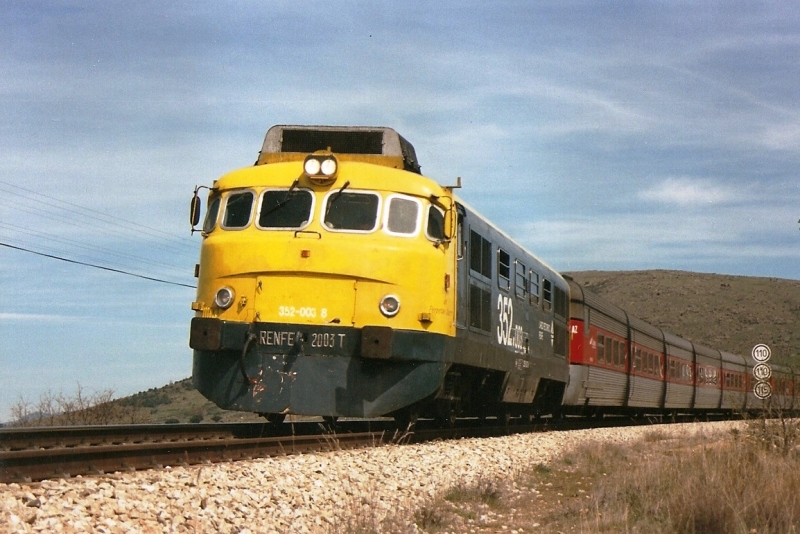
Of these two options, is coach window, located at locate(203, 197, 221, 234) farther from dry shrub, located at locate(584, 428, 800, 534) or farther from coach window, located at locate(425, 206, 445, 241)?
dry shrub, located at locate(584, 428, 800, 534)

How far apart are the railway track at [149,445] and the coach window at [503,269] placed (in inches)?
86.2

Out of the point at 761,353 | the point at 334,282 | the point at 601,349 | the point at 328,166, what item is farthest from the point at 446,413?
the point at 601,349

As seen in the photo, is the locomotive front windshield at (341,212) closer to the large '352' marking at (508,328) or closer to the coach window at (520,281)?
the large '352' marking at (508,328)

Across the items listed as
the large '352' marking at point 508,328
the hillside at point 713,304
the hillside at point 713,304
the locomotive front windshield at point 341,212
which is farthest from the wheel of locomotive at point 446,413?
the hillside at point 713,304

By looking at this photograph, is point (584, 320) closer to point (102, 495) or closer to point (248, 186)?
point (248, 186)

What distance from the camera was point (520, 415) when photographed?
60.6 feet

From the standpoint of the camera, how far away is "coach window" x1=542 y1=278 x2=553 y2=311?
58.2 feet

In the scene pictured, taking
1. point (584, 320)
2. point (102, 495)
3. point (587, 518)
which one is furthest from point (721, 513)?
point (584, 320)

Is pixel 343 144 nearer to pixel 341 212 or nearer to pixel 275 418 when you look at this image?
pixel 341 212

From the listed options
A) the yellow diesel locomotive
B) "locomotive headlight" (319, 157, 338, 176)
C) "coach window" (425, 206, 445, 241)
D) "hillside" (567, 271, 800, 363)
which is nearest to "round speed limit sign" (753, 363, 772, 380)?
the yellow diesel locomotive

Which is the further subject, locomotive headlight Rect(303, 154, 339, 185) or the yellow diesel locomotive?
locomotive headlight Rect(303, 154, 339, 185)

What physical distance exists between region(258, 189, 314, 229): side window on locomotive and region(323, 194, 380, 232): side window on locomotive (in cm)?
25

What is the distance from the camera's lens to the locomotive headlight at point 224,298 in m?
10.8

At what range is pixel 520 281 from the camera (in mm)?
15711
